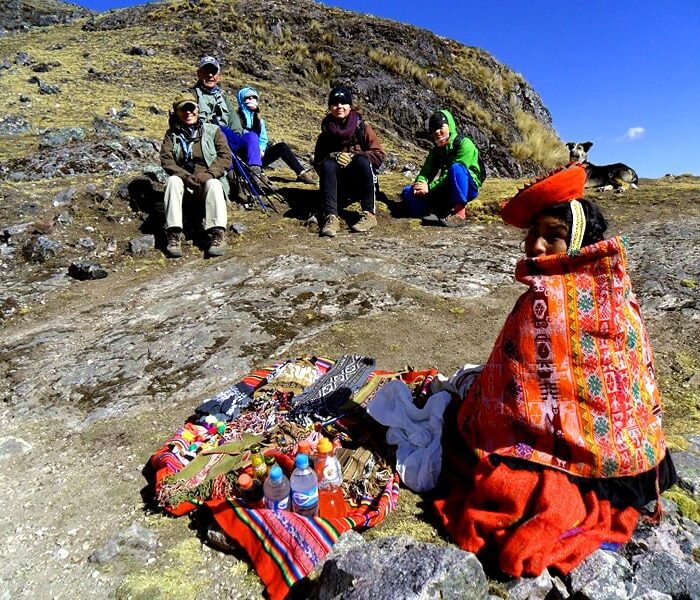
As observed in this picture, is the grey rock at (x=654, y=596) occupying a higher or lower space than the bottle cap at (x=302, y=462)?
lower

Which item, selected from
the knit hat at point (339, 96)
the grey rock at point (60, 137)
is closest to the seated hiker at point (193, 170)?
the knit hat at point (339, 96)

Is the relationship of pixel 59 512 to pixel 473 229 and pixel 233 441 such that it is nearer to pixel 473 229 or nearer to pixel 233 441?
pixel 233 441

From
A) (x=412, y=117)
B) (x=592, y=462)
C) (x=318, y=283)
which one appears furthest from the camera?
(x=412, y=117)

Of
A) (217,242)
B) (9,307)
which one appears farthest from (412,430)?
(9,307)

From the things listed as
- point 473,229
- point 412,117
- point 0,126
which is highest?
point 412,117

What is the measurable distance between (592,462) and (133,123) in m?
11.4

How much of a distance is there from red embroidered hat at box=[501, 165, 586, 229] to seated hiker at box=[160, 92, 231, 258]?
186 inches

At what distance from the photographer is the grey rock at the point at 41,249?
247 inches

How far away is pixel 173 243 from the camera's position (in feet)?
21.3

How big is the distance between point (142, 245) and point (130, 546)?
4964 mm

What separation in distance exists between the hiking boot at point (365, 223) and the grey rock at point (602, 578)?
18.3 ft

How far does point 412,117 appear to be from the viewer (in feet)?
55.9

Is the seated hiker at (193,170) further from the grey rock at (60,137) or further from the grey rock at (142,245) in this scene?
the grey rock at (60,137)

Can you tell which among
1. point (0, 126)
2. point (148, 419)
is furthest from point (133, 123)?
point (148, 419)
